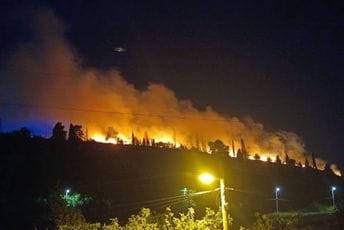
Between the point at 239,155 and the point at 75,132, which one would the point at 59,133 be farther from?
the point at 239,155

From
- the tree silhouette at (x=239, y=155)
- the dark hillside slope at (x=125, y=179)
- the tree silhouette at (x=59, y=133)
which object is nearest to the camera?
the dark hillside slope at (x=125, y=179)

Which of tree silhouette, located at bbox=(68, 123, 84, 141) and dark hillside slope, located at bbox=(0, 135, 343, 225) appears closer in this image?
dark hillside slope, located at bbox=(0, 135, 343, 225)

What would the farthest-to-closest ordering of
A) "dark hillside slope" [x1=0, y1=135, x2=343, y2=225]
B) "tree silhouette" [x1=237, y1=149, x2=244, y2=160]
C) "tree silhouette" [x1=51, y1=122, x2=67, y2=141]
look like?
"tree silhouette" [x1=237, y1=149, x2=244, y2=160]
"tree silhouette" [x1=51, y1=122, x2=67, y2=141]
"dark hillside slope" [x1=0, y1=135, x2=343, y2=225]

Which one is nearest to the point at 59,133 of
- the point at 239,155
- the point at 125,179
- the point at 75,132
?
the point at 75,132

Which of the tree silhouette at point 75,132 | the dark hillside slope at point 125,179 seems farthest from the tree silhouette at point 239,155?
the tree silhouette at point 75,132

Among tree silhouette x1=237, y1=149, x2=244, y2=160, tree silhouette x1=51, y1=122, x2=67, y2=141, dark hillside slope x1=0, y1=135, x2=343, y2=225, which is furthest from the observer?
tree silhouette x1=237, y1=149, x2=244, y2=160

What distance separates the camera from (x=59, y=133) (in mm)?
96188

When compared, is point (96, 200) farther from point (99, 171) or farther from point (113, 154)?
point (113, 154)

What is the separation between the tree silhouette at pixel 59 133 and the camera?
90569mm

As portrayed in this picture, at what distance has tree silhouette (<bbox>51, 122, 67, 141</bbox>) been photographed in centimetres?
9057

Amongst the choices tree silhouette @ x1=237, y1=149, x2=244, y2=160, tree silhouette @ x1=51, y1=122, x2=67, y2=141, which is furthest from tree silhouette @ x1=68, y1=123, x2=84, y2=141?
tree silhouette @ x1=237, y1=149, x2=244, y2=160

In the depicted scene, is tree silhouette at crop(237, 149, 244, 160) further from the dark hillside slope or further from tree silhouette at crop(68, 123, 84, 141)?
tree silhouette at crop(68, 123, 84, 141)

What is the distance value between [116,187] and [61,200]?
35844 millimetres

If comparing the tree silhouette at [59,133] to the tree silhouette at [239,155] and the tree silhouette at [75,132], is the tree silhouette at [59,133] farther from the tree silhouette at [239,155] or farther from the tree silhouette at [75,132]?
the tree silhouette at [239,155]
